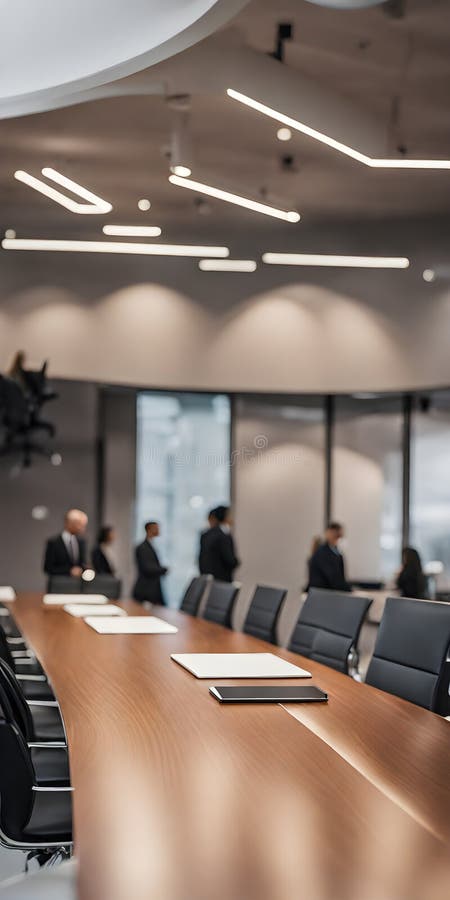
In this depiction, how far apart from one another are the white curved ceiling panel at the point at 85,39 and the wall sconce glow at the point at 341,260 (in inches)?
153

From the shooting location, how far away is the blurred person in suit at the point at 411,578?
9680mm

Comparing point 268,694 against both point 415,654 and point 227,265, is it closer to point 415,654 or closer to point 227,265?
point 415,654

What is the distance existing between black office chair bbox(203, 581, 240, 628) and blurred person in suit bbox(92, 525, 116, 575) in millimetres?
3713

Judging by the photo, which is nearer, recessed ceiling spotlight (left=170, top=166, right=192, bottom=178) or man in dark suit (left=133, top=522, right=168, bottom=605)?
recessed ceiling spotlight (left=170, top=166, right=192, bottom=178)

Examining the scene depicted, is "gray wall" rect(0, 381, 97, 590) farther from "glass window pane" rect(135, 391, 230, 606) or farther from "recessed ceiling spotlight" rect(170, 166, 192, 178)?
"recessed ceiling spotlight" rect(170, 166, 192, 178)

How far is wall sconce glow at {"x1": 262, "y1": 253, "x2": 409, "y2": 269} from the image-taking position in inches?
409

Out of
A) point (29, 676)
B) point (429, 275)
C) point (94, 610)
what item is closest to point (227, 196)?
point (94, 610)

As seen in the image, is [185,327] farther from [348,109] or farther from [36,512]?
[348,109]

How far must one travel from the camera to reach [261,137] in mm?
8883

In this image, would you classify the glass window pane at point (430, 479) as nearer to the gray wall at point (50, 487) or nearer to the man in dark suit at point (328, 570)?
the man in dark suit at point (328, 570)

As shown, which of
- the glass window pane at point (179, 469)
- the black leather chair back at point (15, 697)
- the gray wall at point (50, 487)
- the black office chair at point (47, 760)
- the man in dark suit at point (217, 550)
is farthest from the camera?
the glass window pane at point (179, 469)

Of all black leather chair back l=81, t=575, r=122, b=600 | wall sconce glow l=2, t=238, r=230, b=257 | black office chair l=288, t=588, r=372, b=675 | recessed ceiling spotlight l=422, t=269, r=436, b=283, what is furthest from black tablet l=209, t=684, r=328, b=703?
recessed ceiling spotlight l=422, t=269, r=436, b=283

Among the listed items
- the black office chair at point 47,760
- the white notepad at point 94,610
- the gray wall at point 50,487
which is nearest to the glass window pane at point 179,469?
the gray wall at point 50,487

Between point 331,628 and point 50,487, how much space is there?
7.08m
